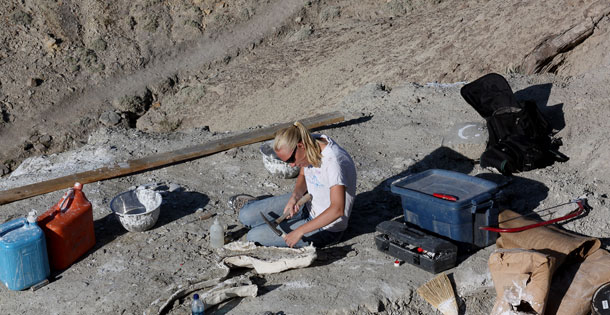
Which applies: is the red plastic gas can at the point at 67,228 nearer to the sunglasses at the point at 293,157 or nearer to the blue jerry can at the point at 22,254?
the blue jerry can at the point at 22,254

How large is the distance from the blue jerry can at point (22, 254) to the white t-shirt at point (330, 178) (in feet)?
7.23

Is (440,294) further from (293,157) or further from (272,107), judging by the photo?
(272,107)

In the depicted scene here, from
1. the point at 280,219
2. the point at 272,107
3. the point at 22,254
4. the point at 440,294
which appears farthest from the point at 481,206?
the point at 272,107

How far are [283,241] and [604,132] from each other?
156 inches

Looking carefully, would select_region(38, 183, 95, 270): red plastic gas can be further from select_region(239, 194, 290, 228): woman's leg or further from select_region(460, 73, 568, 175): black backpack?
select_region(460, 73, 568, 175): black backpack

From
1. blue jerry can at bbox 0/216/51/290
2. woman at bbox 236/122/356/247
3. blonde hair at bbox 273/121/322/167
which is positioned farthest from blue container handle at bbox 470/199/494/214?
blue jerry can at bbox 0/216/51/290

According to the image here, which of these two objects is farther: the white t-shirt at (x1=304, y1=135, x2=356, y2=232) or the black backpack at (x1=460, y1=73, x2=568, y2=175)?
the black backpack at (x1=460, y1=73, x2=568, y2=175)

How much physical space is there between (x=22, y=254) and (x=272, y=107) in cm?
687

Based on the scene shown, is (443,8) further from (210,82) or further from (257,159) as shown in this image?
(257,159)

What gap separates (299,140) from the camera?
4.99 meters

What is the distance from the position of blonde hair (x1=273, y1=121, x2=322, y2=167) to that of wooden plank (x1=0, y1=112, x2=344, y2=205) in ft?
9.29

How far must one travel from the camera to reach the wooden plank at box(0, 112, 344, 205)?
674 centimetres

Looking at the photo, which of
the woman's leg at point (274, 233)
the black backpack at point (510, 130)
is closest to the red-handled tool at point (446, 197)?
the woman's leg at point (274, 233)

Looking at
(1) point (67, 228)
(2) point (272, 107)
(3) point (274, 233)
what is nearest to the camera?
(1) point (67, 228)
